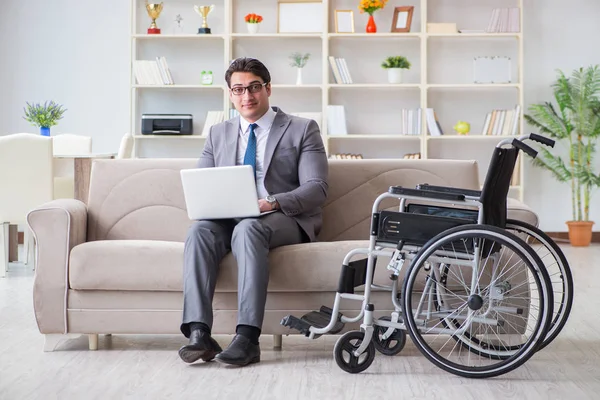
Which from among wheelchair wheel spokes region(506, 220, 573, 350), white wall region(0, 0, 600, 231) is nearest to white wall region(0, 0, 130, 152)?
white wall region(0, 0, 600, 231)

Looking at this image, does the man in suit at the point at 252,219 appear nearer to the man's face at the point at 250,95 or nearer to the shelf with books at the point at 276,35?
the man's face at the point at 250,95

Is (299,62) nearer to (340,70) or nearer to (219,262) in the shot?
(340,70)

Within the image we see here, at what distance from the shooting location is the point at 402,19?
711 cm

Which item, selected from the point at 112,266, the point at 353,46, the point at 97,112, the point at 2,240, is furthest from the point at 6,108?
the point at 112,266

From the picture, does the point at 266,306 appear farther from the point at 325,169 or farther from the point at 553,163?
the point at 553,163

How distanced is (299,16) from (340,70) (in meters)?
0.55

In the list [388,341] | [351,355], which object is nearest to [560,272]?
[388,341]

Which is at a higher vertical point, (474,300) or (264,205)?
(264,205)

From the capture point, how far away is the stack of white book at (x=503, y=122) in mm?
7043

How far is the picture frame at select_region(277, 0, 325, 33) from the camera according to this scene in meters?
7.12

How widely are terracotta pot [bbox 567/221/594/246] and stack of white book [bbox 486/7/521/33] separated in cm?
159

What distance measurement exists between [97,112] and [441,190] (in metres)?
4.96

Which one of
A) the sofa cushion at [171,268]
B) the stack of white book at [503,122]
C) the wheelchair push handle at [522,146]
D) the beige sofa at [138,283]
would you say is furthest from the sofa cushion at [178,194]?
the stack of white book at [503,122]

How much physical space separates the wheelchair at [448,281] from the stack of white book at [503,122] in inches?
159
